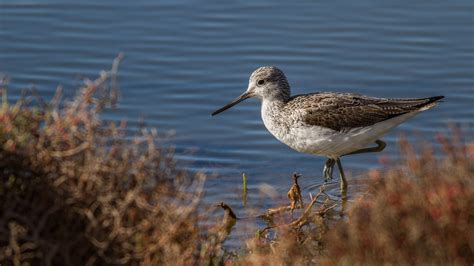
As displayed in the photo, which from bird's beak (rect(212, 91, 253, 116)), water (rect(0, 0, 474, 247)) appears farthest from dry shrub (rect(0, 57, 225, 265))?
bird's beak (rect(212, 91, 253, 116))

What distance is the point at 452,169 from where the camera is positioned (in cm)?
578

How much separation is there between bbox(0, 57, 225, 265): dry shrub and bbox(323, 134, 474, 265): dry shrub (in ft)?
2.78

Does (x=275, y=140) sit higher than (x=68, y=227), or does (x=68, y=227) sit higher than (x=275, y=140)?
(x=68, y=227)

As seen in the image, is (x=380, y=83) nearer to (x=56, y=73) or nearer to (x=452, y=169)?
(x=56, y=73)

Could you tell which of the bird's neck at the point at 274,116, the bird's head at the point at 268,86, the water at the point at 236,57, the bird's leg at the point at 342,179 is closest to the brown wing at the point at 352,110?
the bird's neck at the point at 274,116

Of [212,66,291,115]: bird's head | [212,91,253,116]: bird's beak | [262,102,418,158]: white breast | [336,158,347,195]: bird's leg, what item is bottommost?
[336,158,347,195]: bird's leg

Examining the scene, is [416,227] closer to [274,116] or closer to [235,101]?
[274,116]

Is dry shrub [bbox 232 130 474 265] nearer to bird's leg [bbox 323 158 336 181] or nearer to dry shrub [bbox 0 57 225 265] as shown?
dry shrub [bbox 0 57 225 265]

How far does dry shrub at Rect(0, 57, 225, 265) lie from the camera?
18.5ft

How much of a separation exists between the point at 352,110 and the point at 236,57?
9.25 feet

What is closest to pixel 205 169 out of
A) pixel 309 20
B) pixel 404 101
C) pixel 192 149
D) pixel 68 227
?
pixel 192 149

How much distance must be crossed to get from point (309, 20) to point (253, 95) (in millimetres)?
2591

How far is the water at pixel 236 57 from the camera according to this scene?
10.9 m

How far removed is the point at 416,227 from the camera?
5363 millimetres
